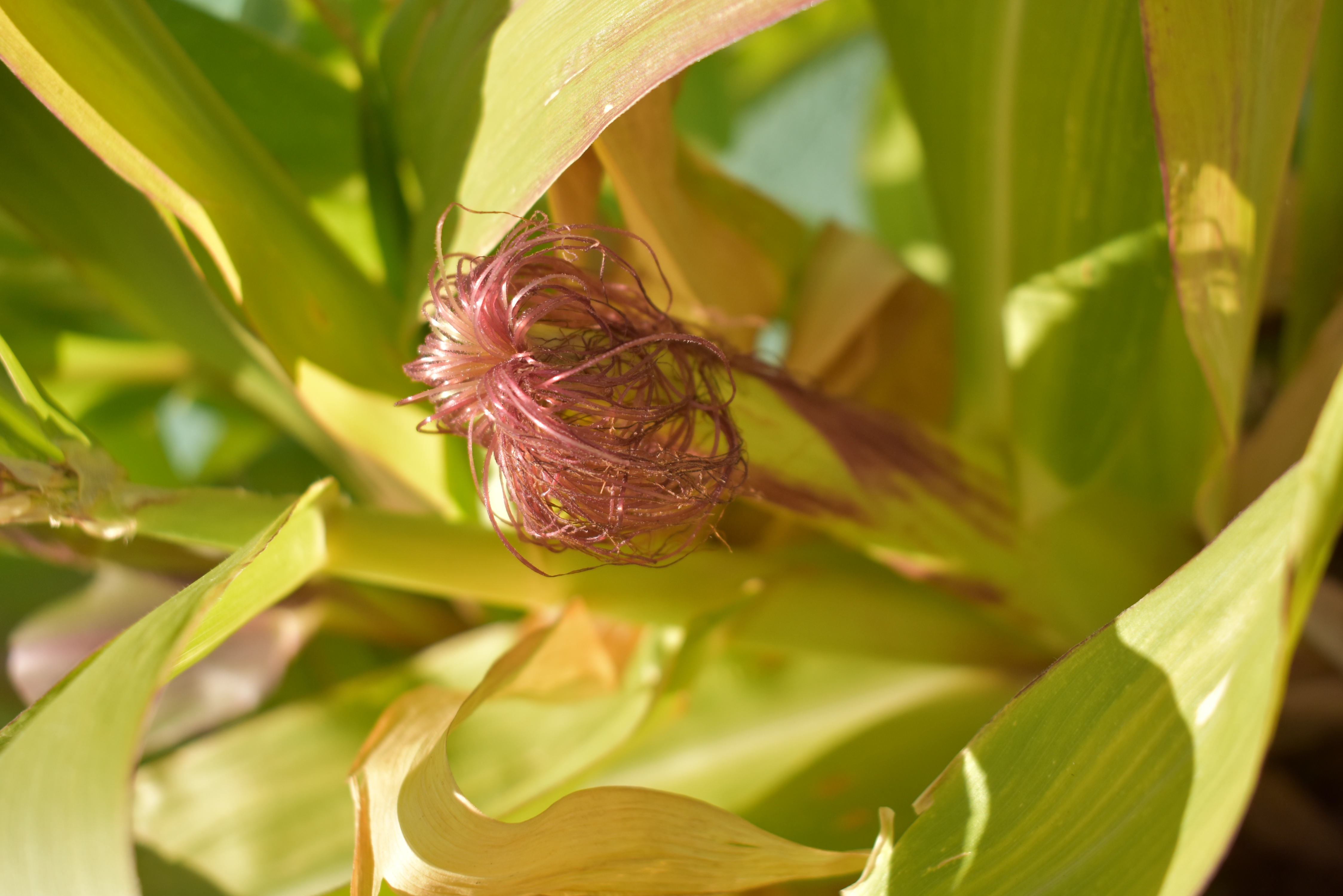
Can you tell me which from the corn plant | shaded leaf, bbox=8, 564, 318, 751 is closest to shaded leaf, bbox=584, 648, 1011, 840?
the corn plant

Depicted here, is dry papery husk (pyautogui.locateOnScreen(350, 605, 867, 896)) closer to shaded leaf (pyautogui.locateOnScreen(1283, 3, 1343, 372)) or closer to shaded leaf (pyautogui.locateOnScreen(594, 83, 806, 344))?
shaded leaf (pyautogui.locateOnScreen(594, 83, 806, 344))

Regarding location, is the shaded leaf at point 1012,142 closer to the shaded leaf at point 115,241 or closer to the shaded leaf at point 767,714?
the shaded leaf at point 767,714

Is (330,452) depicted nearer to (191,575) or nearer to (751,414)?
(191,575)

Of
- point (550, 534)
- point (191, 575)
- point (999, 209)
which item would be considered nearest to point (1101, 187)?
point (999, 209)

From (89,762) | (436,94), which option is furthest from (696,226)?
(89,762)

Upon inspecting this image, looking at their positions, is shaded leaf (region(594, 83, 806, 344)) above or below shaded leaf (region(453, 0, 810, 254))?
below

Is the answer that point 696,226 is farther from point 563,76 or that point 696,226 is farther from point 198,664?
point 198,664
